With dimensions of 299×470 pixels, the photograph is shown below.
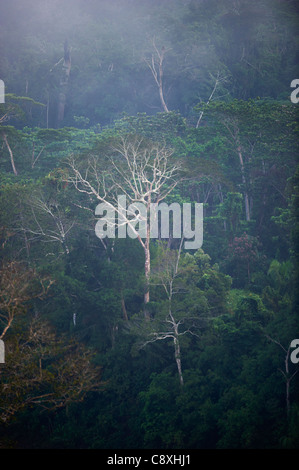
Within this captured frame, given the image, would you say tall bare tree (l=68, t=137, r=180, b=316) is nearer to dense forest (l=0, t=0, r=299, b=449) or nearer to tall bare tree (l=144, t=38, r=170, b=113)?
dense forest (l=0, t=0, r=299, b=449)

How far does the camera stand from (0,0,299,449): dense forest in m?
16.8

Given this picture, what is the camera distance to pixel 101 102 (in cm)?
5453

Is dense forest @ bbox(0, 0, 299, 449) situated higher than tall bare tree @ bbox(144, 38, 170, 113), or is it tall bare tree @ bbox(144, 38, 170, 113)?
tall bare tree @ bbox(144, 38, 170, 113)

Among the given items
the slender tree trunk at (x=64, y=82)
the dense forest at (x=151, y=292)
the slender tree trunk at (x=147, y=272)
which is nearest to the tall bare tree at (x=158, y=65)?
the dense forest at (x=151, y=292)

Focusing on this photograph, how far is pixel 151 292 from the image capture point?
22438 mm

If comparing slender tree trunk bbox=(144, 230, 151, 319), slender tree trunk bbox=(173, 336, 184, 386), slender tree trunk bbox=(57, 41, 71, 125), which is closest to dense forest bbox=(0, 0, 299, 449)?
slender tree trunk bbox=(144, 230, 151, 319)

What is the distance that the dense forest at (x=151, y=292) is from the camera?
16.8 m

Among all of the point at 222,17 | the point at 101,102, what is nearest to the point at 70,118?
the point at 101,102

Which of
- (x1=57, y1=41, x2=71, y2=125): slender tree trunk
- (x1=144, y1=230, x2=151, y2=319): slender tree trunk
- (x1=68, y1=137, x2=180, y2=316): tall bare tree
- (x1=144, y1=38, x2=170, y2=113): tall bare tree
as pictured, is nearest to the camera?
(x1=144, y1=230, x2=151, y2=319): slender tree trunk

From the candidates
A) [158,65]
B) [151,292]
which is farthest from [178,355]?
[158,65]

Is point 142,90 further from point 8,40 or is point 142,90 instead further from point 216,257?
point 216,257

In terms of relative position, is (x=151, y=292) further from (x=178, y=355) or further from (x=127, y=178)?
(x=127, y=178)

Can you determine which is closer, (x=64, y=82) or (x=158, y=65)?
(x=158, y=65)

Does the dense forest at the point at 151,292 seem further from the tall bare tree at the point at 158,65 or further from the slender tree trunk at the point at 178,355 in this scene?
the tall bare tree at the point at 158,65
